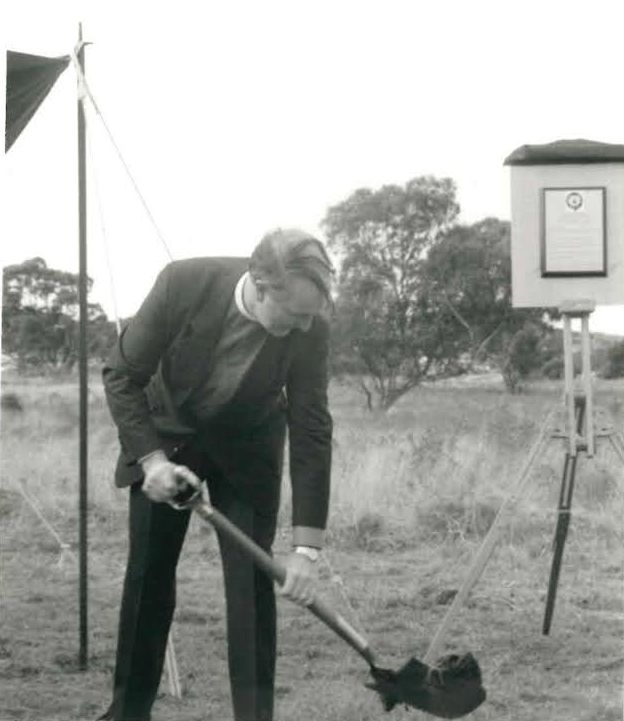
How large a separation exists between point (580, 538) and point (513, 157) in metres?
2.79

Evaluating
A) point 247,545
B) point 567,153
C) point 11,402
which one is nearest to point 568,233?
point 567,153

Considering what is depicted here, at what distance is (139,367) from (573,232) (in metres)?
1.77

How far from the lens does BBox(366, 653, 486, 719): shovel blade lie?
9.80ft

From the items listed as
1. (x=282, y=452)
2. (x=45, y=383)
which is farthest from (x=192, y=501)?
(x=45, y=383)

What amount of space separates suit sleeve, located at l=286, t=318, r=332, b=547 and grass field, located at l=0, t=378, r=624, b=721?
0.93 m

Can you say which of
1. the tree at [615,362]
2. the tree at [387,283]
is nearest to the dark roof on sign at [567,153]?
the tree at [615,362]

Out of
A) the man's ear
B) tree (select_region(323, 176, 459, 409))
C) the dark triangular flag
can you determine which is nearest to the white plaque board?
the dark triangular flag

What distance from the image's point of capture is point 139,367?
282 centimetres

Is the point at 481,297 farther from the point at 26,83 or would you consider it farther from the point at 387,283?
the point at 26,83

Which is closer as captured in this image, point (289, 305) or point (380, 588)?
point (289, 305)

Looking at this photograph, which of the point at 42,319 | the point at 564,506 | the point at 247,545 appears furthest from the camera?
the point at 42,319

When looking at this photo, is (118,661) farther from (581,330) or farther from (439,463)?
(439,463)

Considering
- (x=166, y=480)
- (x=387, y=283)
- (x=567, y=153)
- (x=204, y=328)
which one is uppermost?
(x=387, y=283)

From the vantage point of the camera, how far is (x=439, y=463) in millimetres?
8031
